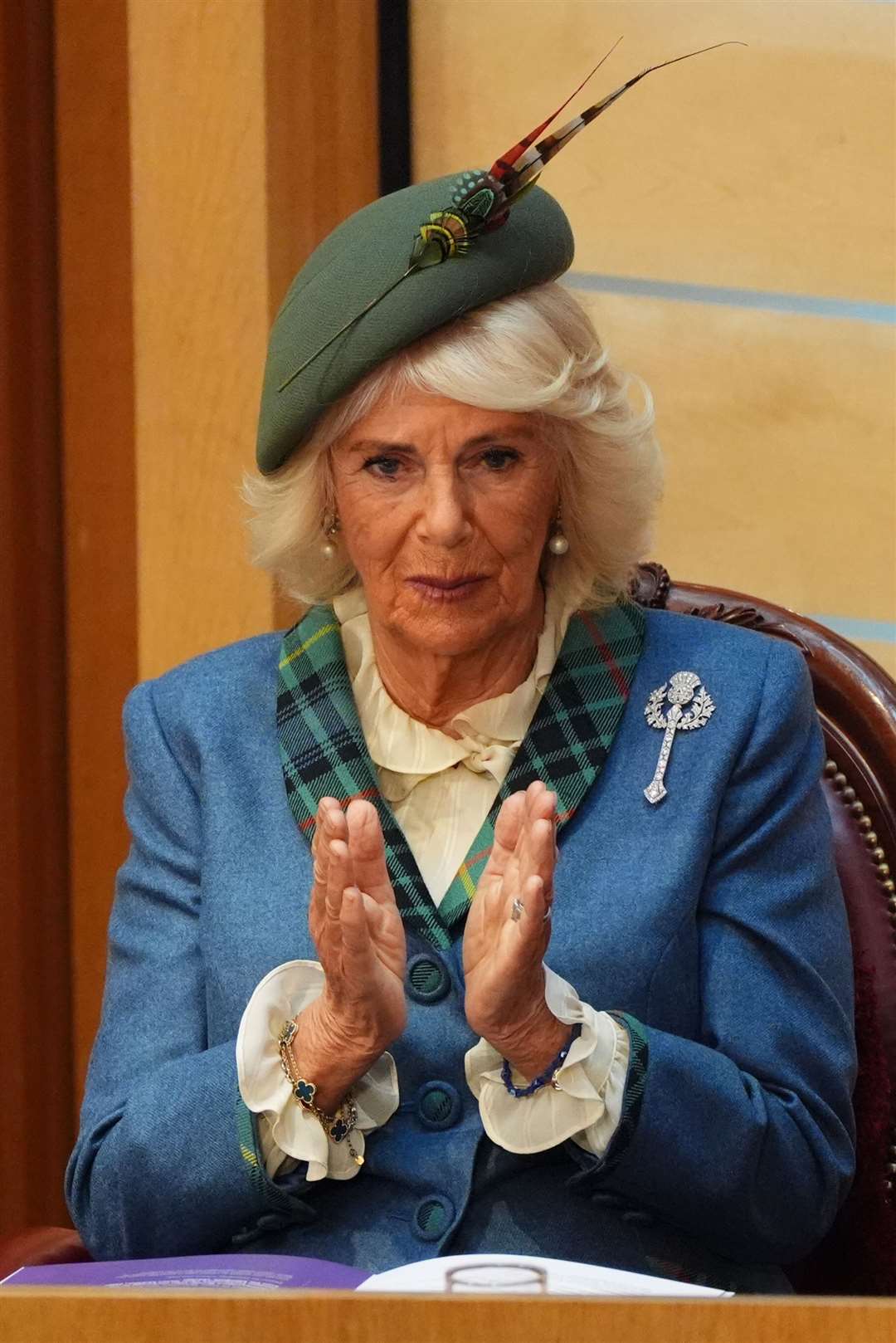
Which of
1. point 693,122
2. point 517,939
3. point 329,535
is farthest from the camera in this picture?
point 693,122

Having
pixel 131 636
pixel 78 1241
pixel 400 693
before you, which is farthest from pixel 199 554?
pixel 78 1241

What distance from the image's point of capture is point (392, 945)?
1.80 m

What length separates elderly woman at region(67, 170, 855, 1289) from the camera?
5.84 feet

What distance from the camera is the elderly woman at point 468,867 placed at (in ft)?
5.84

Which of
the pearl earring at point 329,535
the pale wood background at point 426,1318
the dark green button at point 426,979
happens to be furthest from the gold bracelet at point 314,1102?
the pale wood background at point 426,1318

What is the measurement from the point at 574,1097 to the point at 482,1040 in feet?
0.47

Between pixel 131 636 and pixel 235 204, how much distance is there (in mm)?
654

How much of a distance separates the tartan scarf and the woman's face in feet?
0.34

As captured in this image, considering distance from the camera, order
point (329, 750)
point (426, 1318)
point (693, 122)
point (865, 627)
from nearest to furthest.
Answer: point (426, 1318) < point (329, 750) < point (693, 122) < point (865, 627)

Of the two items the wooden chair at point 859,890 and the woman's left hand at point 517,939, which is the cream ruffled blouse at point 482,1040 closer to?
the woman's left hand at point 517,939

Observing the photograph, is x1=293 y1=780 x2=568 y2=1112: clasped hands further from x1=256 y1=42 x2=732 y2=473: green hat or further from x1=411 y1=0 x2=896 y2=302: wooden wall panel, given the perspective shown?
x1=411 y1=0 x2=896 y2=302: wooden wall panel

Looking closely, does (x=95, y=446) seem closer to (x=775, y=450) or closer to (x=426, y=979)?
(x=775, y=450)

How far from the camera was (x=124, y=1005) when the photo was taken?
2.01 meters

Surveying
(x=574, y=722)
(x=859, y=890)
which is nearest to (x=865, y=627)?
(x=859, y=890)
